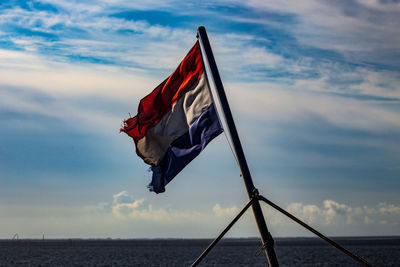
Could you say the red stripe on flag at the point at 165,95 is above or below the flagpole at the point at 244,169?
above

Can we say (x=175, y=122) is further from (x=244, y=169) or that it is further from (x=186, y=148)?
(x=244, y=169)

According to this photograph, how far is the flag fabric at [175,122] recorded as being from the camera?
431 inches

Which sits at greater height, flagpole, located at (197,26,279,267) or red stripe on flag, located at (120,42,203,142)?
red stripe on flag, located at (120,42,203,142)

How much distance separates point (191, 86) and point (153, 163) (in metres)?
1.84

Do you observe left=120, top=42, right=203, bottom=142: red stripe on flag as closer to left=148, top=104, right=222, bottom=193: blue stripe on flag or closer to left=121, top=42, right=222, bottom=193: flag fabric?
left=121, top=42, right=222, bottom=193: flag fabric

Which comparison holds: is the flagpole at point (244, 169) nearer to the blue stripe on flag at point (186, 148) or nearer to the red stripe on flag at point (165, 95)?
the blue stripe on flag at point (186, 148)

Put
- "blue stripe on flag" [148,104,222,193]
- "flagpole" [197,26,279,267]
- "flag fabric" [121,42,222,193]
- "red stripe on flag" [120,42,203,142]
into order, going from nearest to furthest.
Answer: "flagpole" [197,26,279,267]
"blue stripe on flag" [148,104,222,193]
"flag fabric" [121,42,222,193]
"red stripe on flag" [120,42,203,142]

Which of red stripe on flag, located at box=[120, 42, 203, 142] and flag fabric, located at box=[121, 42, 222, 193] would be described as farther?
→ red stripe on flag, located at box=[120, 42, 203, 142]

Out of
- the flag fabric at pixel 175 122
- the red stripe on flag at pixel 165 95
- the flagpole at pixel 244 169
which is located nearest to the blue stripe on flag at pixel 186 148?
the flag fabric at pixel 175 122

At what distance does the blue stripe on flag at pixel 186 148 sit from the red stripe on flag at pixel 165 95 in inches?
27.3

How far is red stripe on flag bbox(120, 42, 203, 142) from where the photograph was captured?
11117 mm

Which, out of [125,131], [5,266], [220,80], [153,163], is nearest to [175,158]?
[153,163]

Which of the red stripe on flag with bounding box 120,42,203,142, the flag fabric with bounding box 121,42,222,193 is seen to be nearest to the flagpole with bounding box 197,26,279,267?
the flag fabric with bounding box 121,42,222,193

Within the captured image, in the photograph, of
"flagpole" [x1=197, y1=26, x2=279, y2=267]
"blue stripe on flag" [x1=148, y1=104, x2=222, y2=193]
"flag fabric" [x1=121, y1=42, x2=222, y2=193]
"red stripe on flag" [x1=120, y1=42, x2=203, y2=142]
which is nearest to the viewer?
"flagpole" [x1=197, y1=26, x2=279, y2=267]
